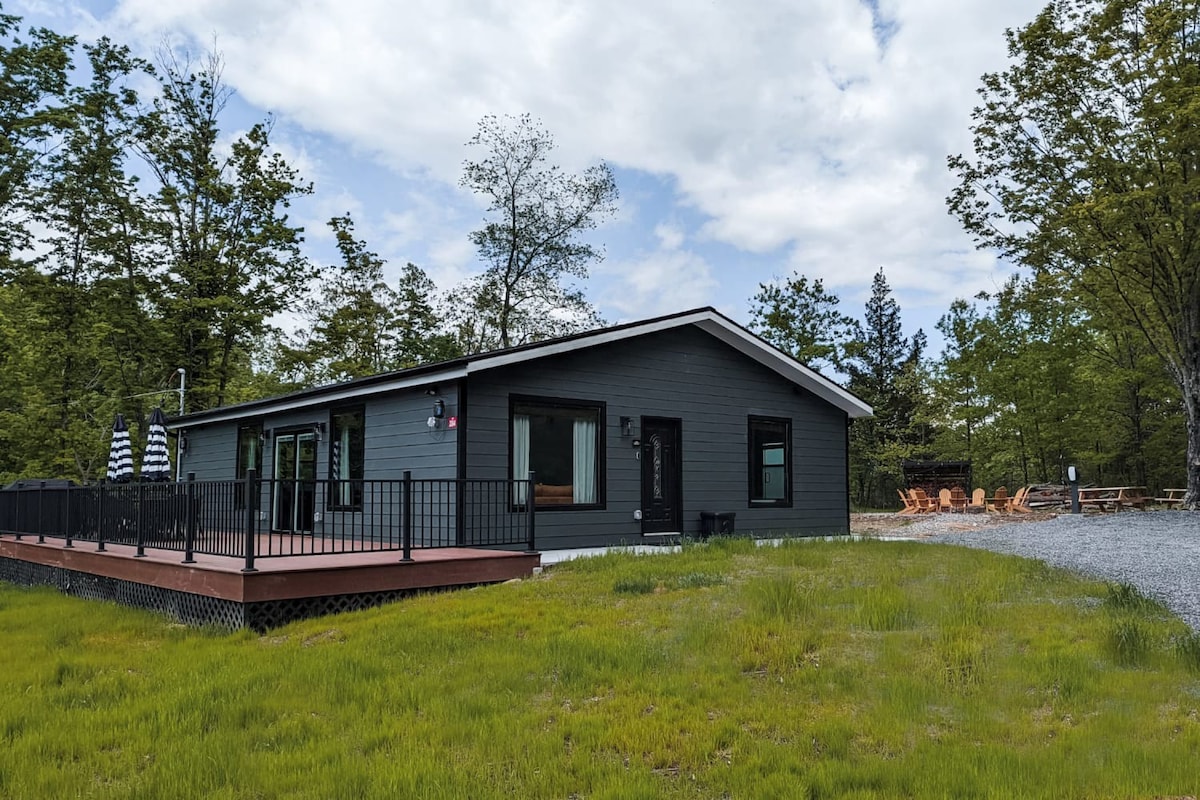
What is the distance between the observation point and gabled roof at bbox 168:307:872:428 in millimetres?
9883

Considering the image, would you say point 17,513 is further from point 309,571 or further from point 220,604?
point 309,571

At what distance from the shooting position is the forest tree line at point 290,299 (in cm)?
2041

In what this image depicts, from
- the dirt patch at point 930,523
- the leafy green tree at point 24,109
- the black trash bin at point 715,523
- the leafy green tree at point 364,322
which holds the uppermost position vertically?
the leafy green tree at point 24,109

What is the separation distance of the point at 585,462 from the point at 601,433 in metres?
0.47

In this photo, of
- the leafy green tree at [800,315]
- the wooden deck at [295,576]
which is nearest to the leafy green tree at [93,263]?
the wooden deck at [295,576]

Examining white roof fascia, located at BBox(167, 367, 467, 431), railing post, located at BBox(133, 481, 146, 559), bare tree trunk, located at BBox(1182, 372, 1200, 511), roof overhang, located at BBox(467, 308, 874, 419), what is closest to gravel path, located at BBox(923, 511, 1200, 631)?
bare tree trunk, located at BBox(1182, 372, 1200, 511)

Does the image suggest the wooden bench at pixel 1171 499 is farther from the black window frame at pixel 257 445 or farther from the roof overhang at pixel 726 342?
the black window frame at pixel 257 445

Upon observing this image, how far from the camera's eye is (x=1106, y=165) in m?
16.6

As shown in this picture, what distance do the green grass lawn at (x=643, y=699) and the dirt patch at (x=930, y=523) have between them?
738 cm

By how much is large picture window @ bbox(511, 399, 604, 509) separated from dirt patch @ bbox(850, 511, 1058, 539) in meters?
5.27

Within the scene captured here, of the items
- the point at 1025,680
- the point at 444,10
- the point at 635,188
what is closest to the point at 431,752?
the point at 1025,680

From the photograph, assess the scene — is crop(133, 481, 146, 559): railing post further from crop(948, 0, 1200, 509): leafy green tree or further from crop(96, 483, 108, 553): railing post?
crop(948, 0, 1200, 509): leafy green tree

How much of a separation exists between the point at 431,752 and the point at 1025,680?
10.7 feet

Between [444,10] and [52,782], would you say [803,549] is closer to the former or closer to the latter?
[52,782]
